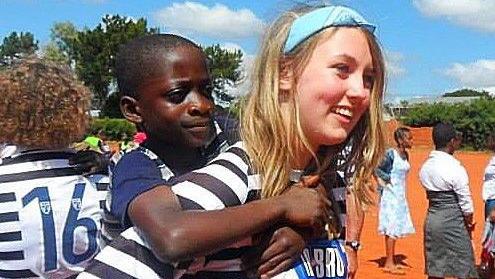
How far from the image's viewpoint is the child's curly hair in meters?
2.84

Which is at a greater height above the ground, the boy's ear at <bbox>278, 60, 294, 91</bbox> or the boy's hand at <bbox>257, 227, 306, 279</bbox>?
the boy's ear at <bbox>278, 60, 294, 91</bbox>

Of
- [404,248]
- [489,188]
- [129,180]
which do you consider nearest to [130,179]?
[129,180]

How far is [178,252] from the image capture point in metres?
1.55

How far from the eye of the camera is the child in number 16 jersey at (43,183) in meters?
2.73

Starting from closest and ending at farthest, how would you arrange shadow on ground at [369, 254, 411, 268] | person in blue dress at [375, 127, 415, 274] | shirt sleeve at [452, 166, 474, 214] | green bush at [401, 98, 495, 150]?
shirt sleeve at [452, 166, 474, 214], person in blue dress at [375, 127, 415, 274], shadow on ground at [369, 254, 411, 268], green bush at [401, 98, 495, 150]

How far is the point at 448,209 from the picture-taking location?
8.55 m

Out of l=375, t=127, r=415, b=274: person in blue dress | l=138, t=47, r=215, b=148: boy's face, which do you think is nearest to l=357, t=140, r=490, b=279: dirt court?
l=375, t=127, r=415, b=274: person in blue dress

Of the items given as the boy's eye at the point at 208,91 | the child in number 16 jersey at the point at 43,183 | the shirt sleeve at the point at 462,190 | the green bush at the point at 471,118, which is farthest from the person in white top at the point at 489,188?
the green bush at the point at 471,118

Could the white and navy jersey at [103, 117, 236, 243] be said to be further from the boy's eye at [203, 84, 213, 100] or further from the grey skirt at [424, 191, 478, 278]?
the grey skirt at [424, 191, 478, 278]

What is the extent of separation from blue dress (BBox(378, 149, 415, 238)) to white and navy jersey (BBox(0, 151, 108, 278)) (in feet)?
26.9

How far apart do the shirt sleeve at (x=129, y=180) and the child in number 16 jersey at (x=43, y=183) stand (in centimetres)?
99

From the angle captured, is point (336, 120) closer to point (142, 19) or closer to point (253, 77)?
point (253, 77)

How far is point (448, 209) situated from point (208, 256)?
23.7ft

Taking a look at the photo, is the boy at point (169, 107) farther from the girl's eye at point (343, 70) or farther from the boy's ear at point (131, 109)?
the girl's eye at point (343, 70)
